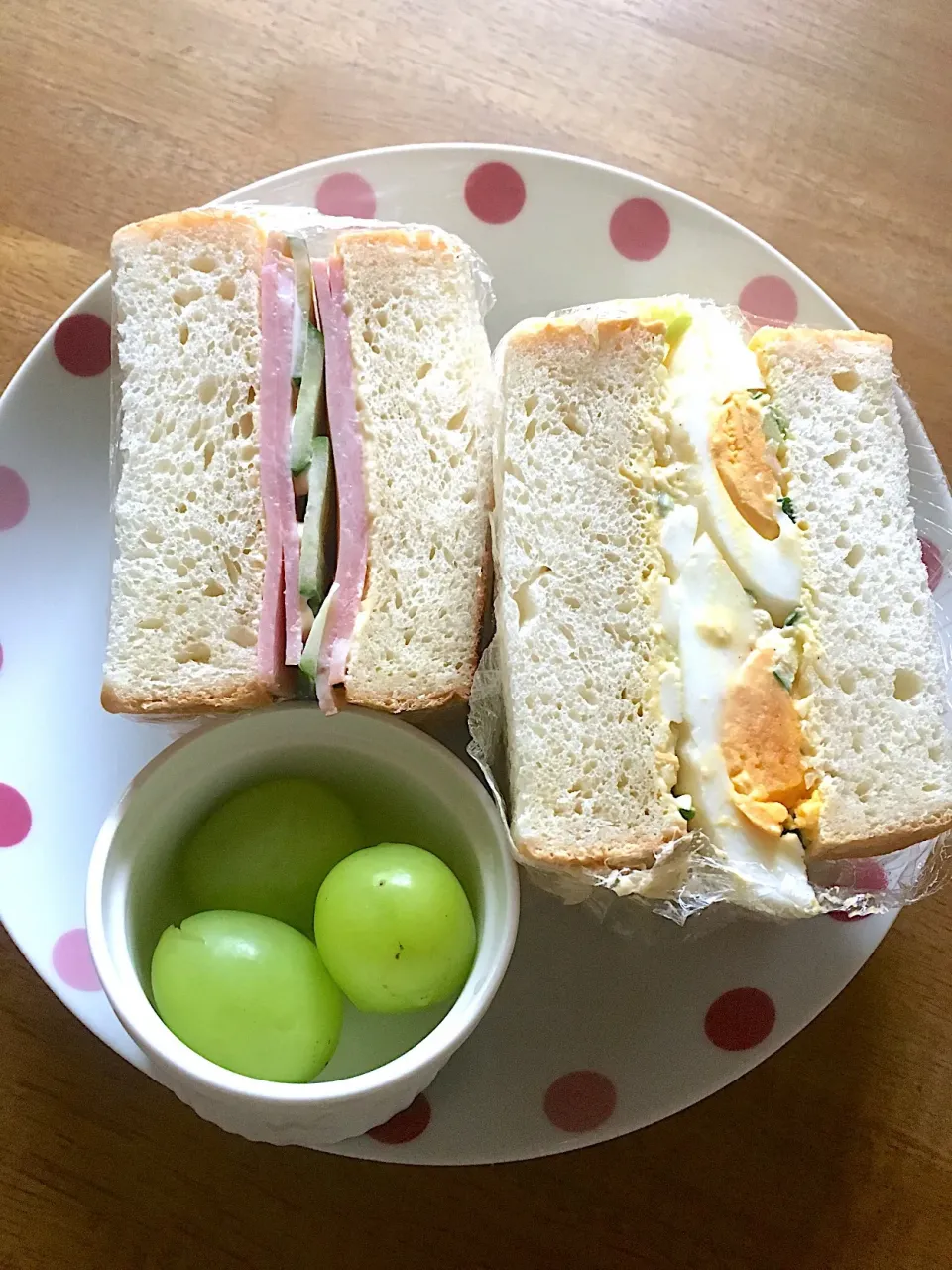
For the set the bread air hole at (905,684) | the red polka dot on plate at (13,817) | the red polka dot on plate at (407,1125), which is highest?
the bread air hole at (905,684)

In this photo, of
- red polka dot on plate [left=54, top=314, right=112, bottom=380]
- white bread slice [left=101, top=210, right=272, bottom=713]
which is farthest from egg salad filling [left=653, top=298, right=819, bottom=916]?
red polka dot on plate [left=54, top=314, right=112, bottom=380]

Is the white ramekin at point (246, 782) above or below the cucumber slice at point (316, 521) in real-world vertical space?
below

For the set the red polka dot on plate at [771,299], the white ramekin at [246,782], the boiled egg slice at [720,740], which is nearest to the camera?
the white ramekin at [246,782]

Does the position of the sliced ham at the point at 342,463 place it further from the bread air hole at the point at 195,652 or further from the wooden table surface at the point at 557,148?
the wooden table surface at the point at 557,148

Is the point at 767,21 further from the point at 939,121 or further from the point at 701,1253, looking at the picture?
the point at 701,1253

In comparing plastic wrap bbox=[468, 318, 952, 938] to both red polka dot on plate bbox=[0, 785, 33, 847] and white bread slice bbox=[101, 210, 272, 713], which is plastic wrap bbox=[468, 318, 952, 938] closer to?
white bread slice bbox=[101, 210, 272, 713]

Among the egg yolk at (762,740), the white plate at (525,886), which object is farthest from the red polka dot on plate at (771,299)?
the egg yolk at (762,740)
